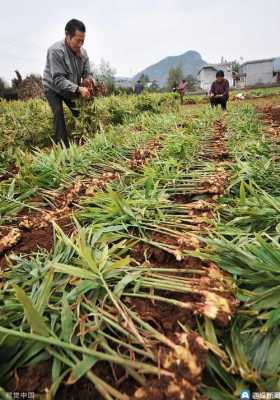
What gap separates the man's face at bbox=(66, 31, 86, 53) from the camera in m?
3.97

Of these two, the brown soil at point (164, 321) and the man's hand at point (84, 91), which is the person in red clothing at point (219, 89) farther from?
the brown soil at point (164, 321)

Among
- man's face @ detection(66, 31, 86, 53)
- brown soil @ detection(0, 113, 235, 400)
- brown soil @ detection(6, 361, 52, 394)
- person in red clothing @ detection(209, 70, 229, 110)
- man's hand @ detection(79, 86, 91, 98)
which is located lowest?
brown soil @ detection(6, 361, 52, 394)

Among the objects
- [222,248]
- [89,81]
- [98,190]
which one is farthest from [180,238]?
[89,81]

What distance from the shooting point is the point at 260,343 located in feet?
3.47

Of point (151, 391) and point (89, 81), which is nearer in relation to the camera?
point (151, 391)

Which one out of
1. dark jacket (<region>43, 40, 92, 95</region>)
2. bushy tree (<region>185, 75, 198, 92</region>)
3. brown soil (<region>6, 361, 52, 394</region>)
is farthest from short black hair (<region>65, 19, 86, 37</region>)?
bushy tree (<region>185, 75, 198, 92</region>)

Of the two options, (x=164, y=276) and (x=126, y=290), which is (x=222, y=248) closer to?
(x=164, y=276)

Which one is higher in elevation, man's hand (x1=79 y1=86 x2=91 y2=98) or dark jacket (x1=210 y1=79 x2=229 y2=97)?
man's hand (x1=79 y1=86 x2=91 y2=98)

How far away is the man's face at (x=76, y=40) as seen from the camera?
3.97 m

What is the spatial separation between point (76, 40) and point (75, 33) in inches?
3.5

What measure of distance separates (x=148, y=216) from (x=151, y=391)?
3.30ft

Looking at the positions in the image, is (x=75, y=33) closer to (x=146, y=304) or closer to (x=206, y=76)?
(x=146, y=304)

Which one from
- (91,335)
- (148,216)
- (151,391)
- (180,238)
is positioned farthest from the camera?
(148,216)

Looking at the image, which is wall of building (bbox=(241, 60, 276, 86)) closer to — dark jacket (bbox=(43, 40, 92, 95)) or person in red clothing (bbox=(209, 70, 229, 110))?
person in red clothing (bbox=(209, 70, 229, 110))
